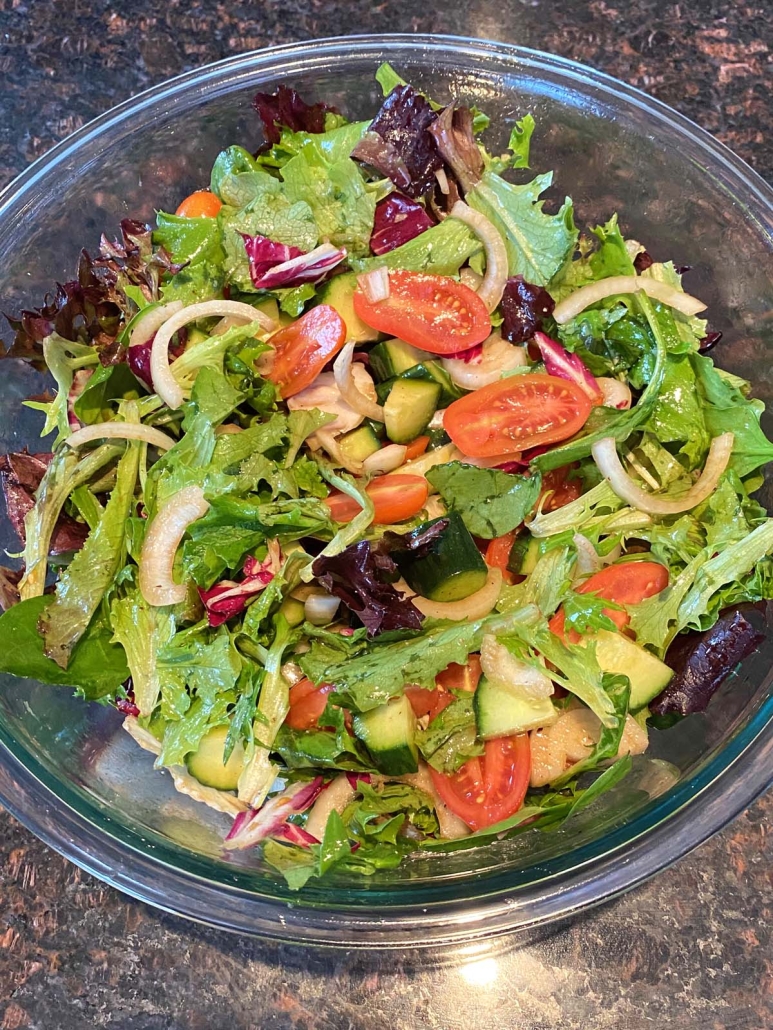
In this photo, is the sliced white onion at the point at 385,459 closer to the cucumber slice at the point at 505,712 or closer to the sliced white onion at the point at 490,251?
the sliced white onion at the point at 490,251

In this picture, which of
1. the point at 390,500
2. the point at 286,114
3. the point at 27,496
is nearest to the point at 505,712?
the point at 390,500

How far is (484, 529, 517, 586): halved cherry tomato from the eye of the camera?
1838 mm

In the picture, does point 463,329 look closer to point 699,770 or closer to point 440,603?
point 440,603

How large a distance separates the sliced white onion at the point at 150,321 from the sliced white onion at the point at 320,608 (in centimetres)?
72

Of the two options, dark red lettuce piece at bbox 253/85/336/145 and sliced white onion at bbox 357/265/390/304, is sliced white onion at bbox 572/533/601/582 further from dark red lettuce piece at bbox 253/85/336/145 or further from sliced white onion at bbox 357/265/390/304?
dark red lettuce piece at bbox 253/85/336/145

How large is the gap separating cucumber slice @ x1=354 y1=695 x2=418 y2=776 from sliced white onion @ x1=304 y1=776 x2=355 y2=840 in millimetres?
144

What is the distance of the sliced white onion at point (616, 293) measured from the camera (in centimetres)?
185

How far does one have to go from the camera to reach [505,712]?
156 centimetres

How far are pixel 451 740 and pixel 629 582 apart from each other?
56cm

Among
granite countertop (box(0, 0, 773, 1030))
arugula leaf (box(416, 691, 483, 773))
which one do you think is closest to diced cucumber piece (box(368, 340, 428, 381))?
arugula leaf (box(416, 691, 483, 773))

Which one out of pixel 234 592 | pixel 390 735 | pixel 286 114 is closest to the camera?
pixel 390 735

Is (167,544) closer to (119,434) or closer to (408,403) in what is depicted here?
(119,434)

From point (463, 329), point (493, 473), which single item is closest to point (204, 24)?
point (463, 329)

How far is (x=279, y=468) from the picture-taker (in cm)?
172
